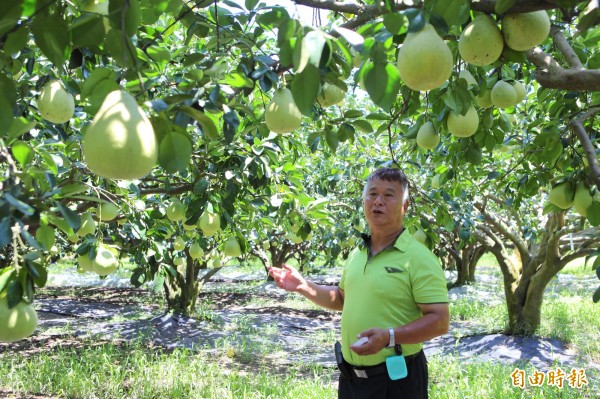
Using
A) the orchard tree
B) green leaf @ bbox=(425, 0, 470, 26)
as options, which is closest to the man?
the orchard tree

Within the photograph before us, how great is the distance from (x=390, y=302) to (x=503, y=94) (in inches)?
35.0

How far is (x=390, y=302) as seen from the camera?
204cm

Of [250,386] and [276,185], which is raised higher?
[276,185]

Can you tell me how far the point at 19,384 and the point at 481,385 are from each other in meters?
4.01

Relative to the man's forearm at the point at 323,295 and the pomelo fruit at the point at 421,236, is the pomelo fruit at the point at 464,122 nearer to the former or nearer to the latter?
Result: the man's forearm at the point at 323,295

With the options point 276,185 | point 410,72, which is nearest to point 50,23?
point 410,72

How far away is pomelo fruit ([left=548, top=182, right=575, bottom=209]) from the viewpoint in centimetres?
204

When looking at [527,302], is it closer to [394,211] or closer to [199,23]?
[394,211]

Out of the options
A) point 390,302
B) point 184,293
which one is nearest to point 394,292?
point 390,302

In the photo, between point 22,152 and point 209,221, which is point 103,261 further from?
point 22,152

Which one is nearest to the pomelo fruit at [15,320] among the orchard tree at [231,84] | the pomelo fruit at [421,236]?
the orchard tree at [231,84]

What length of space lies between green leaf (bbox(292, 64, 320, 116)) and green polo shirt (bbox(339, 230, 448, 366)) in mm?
1199

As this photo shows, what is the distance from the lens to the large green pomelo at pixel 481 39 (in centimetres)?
115

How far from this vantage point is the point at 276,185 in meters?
3.25
